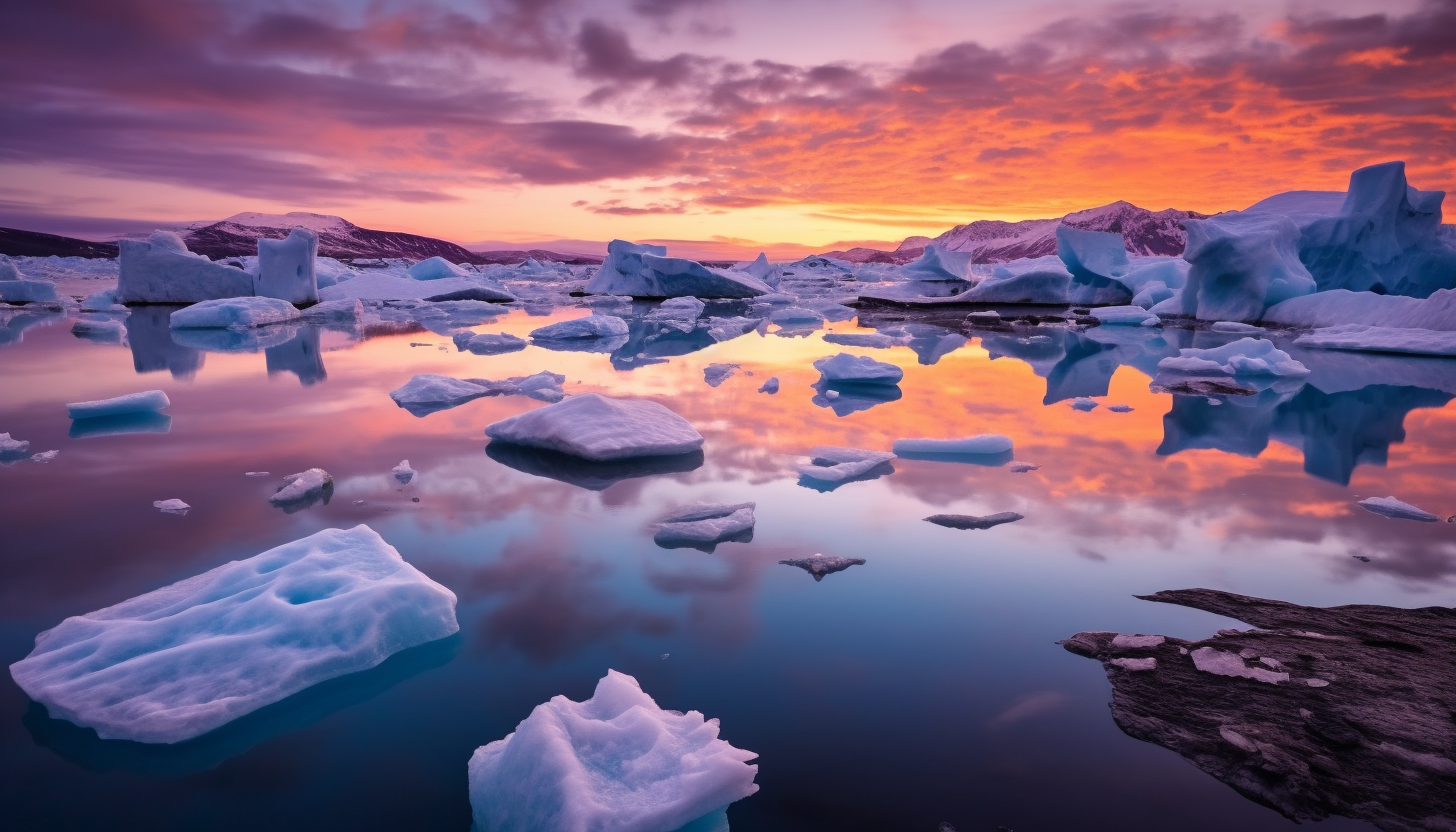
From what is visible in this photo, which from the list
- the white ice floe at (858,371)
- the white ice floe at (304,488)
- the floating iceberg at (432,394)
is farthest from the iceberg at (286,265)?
the white ice floe at (304,488)

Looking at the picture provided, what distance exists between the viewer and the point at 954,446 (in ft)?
16.4

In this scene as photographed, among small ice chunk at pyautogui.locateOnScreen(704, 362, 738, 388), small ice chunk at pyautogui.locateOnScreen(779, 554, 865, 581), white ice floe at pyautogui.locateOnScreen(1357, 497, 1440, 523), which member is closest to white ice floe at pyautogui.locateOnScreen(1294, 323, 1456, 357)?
white ice floe at pyautogui.locateOnScreen(1357, 497, 1440, 523)

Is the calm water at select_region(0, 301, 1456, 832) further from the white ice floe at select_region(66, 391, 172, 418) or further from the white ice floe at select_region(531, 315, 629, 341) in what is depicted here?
the white ice floe at select_region(531, 315, 629, 341)

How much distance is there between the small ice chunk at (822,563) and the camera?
3.01 meters

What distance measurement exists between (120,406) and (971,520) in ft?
20.2

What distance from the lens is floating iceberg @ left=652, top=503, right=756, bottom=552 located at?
331cm

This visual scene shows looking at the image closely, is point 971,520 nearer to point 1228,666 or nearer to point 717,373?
point 1228,666

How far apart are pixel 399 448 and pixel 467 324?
40.1 feet

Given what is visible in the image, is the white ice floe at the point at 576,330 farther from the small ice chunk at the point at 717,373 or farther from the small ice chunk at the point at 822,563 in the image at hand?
the small ice chunk at the point at 822,563

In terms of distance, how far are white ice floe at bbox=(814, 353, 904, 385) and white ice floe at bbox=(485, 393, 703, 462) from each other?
10.3ft

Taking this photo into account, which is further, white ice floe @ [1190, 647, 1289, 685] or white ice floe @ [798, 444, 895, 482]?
white ice floe @ [798, 444, 895, 482]

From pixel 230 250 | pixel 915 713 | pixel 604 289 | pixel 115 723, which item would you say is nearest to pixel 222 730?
pixel 115 723

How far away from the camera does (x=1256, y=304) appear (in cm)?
1634

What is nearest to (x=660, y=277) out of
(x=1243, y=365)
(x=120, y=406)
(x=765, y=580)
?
(x=1243, y=365)
